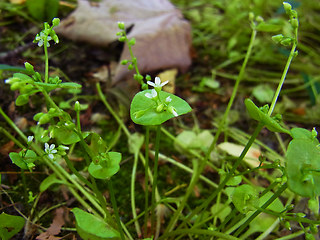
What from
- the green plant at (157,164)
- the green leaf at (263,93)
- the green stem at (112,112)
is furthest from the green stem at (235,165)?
the green leaf at (263,93)

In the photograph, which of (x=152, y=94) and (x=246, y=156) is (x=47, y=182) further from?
(x=246, y=156)

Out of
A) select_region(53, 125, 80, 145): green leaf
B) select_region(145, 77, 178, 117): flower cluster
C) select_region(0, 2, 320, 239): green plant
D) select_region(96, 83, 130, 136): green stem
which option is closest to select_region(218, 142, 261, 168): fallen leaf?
select_region(0, 2, 320, 239): green plant

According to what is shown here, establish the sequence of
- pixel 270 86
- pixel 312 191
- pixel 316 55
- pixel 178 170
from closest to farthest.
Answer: pixel 312 191, pixel 178 170, pixel 270 86, pixel 316 55

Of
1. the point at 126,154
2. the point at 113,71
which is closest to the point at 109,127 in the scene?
the point at 126,154

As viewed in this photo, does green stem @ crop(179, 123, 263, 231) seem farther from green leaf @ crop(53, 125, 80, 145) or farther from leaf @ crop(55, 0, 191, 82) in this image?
leaf @ crop(55, 0, 191, 82)

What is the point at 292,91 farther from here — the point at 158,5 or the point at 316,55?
the point at 158,5

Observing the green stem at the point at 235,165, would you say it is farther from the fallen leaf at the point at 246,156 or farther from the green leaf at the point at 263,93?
the green leaf at the point at 263,93
